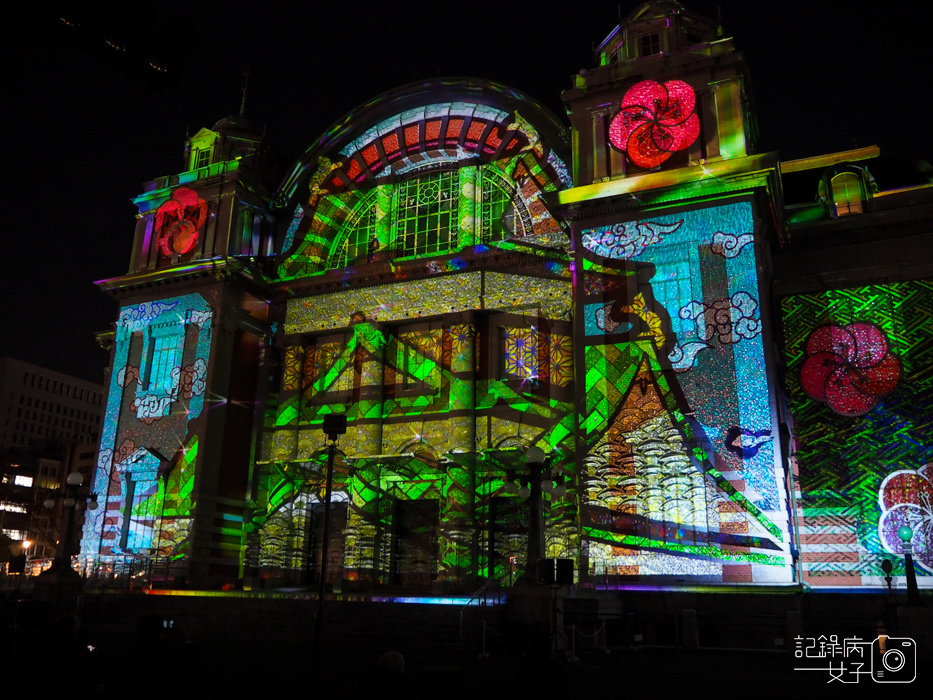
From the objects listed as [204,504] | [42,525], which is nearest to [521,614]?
[204,504]

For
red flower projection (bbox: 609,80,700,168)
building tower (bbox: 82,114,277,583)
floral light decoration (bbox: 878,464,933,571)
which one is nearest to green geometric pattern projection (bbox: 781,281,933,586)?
floral light decoration (bbox: 878,464,933,571)

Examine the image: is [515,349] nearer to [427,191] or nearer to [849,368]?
[427,191]

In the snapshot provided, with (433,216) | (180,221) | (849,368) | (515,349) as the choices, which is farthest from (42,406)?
(849,368)

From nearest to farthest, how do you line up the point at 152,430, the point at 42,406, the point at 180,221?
the point at 152,430 → the point at 180,221 → the point at 42,406

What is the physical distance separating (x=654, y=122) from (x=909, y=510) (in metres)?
13.4

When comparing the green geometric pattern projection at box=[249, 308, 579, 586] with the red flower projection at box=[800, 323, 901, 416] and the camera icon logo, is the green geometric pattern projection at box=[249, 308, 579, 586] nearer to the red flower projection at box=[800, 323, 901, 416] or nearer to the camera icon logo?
the red flower projection at box=[800, 323, 901, 416]

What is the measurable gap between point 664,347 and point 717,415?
2.42m

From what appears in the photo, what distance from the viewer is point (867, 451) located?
24.0 meters

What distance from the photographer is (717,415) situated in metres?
22.0

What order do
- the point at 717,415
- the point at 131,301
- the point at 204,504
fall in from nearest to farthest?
1. the point at 717,415
2. the point at 204,504
3. the point at 131,301

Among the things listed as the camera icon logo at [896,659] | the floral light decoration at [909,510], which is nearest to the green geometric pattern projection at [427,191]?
the floral light decoration at [909,510]

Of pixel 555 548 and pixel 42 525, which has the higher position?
pixel 42 525

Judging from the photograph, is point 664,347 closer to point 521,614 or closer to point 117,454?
point 521,614

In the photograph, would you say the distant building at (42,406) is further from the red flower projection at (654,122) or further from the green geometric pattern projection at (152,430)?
the red flower projection at (654,122)
